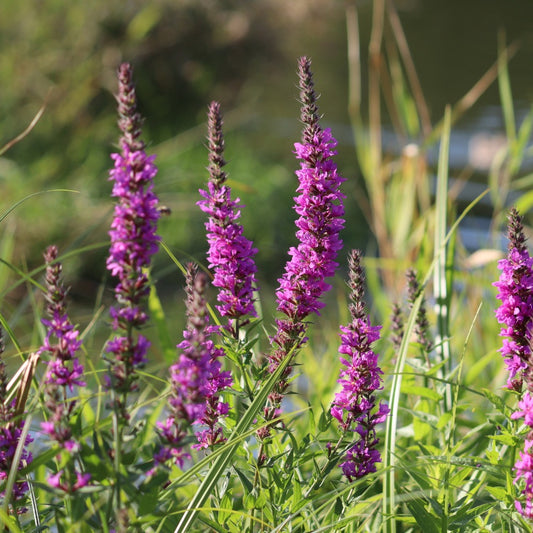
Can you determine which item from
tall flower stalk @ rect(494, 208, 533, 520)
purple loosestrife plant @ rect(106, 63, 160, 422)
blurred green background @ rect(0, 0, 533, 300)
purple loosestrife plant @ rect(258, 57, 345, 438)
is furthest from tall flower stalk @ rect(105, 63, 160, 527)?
blurred green background @ rect(0, 0, 533, 300)

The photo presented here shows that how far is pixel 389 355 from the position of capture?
2.65 meters

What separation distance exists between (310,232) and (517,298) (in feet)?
1.29

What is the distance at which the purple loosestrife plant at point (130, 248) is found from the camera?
3.83 ft

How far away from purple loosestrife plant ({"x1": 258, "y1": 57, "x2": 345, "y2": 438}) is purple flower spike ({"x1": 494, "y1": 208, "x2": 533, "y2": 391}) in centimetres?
31

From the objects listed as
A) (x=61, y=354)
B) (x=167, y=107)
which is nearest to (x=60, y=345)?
(x=61, y=354)

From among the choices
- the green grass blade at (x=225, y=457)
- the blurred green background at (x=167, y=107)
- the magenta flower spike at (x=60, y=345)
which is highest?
the blurred green background at (x=167, y=107)

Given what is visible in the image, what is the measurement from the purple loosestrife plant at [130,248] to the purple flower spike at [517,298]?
651mm

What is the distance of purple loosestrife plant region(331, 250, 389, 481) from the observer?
1432mm

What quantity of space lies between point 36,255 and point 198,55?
→ 4025mm

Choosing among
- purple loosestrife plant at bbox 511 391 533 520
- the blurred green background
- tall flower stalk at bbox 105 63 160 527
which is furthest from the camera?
the blurred green background

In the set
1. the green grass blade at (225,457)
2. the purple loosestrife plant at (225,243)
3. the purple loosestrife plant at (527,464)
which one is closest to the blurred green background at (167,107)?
the purple loosestrife plant at (225,243)

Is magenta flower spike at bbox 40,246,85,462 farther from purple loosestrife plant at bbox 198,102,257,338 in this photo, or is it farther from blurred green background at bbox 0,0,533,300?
blurred green background at bbox 0,0,533,300

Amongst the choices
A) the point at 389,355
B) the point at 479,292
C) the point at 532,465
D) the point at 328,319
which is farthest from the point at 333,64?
the point at 532,465

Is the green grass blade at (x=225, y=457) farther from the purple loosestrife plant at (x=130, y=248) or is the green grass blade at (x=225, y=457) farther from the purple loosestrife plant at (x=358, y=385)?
the purple loosestrife plant at (x=130, y=248)
